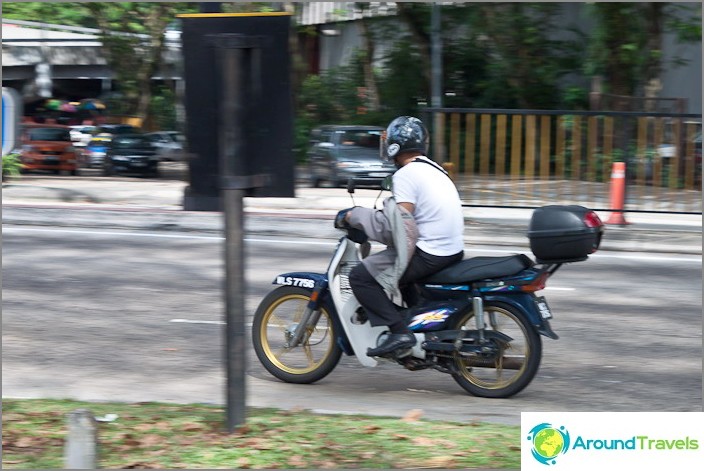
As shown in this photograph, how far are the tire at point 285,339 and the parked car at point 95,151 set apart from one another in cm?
2391

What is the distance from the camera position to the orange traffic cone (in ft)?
52.6

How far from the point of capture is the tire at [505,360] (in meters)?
6.98

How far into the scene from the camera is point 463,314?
7.14 metres

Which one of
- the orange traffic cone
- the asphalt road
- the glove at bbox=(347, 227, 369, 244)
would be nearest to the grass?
the asphalt road

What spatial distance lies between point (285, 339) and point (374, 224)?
1185 mm

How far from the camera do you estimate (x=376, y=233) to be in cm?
706

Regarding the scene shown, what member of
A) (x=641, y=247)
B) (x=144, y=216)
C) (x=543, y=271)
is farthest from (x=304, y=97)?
(x=543, y=271)

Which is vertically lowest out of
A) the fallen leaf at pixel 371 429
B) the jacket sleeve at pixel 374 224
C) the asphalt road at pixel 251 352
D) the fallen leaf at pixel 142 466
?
the asphalt road at pixel 251 352

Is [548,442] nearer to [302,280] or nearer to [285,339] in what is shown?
[302,280]

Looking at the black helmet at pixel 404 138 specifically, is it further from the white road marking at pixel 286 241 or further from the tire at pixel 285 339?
the white road marking at pixel 286 241

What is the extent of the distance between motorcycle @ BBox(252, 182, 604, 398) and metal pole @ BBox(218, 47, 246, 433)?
1500 mm

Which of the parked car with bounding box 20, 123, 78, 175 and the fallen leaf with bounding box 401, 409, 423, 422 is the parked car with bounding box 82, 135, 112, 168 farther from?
the fallen leaf with bounding box 401, 409, 423, 422

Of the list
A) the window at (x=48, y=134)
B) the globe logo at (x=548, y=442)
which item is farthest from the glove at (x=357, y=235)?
the window at (x=48, y=134)

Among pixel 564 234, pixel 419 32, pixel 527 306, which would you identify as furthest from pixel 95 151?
pixel 564 234
